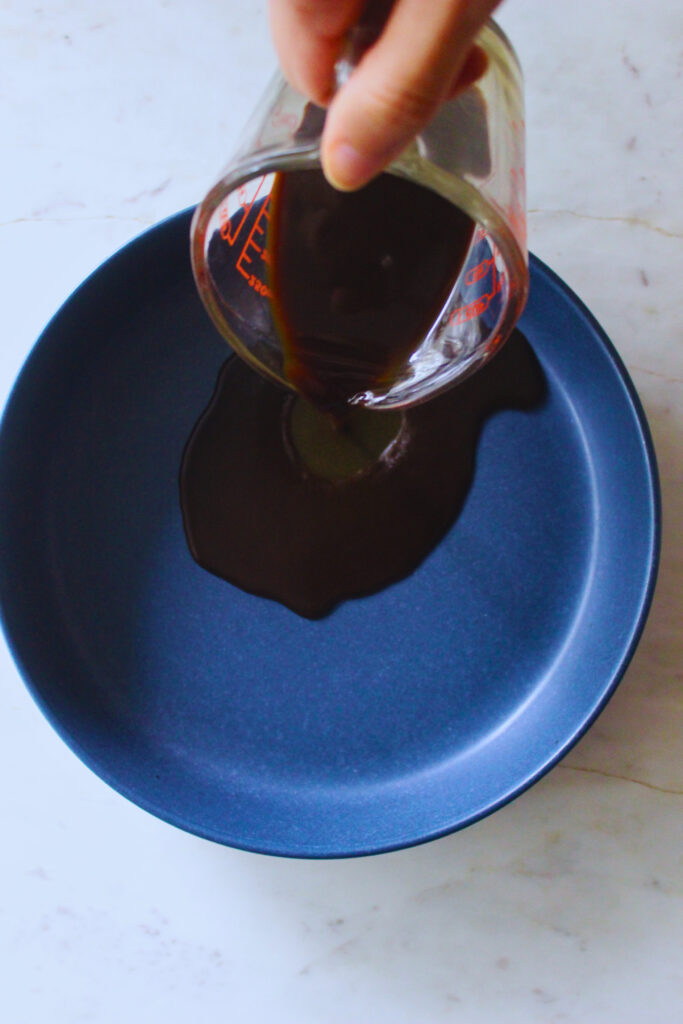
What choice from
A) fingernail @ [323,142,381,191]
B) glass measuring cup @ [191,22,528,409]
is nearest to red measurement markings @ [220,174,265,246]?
glass measuring cup @ [191,22,528,409]

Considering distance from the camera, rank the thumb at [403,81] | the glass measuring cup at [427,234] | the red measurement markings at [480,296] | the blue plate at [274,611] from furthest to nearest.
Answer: the blue plate at [274,611] < the red measurement markings at [480,296] < the glass measuring cup at [427,234] < the thumb at [403,81]

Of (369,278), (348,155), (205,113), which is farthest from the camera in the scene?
(205,113)

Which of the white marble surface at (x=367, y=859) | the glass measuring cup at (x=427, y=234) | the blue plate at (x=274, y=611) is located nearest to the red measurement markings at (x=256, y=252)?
the glass measuring cup at (x=427, y=234)

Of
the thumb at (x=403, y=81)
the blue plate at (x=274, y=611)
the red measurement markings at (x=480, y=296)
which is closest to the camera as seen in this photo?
the thumb at (x=403, y=81)

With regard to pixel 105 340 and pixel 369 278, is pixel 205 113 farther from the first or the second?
pixel 369 278

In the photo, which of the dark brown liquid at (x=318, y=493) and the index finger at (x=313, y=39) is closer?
the index finger at (x=313, y=39)

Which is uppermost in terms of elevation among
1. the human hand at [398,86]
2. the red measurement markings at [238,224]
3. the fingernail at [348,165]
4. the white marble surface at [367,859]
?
the human hand at [398,86]

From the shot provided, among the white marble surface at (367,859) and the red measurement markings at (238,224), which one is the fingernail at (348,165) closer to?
the red measurement markings at (238,224)

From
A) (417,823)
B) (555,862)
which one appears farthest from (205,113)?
(555,862)

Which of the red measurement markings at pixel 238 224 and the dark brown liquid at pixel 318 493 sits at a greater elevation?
the red measurement markings at pixel 238 224
